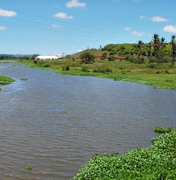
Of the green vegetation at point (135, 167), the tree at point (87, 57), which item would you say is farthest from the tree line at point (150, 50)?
the green vegetation at point (135, 167)

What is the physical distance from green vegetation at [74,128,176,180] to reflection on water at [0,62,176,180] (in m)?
1.28

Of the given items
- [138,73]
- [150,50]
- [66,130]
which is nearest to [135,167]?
[66,130]

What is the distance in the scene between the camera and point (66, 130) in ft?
50.7

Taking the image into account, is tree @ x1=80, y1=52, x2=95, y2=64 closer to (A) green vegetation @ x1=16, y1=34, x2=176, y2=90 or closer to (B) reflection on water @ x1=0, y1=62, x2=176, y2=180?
(A) green vegetation @ x1=16, y1=34, x2=176, y2=90

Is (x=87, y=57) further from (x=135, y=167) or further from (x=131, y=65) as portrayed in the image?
(x=135, y=167)

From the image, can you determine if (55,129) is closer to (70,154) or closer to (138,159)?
(70,154)

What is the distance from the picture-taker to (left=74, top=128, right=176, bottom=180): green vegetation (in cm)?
830

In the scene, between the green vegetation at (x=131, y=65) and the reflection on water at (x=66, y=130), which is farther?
the green vegetation at (x=131, y=65)

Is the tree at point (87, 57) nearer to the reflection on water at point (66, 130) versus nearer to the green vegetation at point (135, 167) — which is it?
the reflection on water at point (66, 130)

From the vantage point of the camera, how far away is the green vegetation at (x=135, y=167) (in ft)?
27.2

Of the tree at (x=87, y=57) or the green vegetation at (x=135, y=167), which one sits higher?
the tree at (x=87, y=57)

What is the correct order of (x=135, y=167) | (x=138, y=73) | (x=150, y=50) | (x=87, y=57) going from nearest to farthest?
(x=135, y=167) < (x=138, y=73) < (x=87, y=57) < (x=150, y=50)

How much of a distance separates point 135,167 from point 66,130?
7029 millimetres

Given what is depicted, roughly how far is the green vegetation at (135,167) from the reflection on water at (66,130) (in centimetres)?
128
